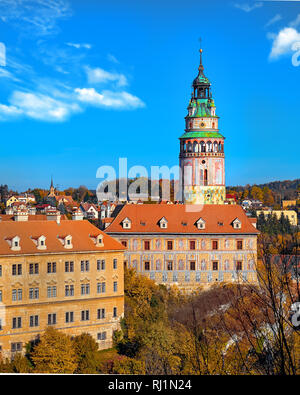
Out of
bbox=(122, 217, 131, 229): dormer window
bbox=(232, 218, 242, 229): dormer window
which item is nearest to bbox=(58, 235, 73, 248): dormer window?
bbox=(122, 217, 131, 229): dormer window

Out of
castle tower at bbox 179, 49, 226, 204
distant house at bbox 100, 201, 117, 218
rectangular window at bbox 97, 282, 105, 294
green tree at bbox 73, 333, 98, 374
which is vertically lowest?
green tree at bbox 73, 333, 98, 374

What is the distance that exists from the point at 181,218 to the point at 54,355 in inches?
554

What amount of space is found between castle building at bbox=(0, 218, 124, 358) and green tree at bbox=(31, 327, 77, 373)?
1.42 m

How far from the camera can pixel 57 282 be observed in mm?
22875

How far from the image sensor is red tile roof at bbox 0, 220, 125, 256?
74.1 feet

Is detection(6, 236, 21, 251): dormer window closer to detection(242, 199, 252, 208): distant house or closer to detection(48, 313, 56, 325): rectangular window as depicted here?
detection(48, 313, 56, 325): rectangular window

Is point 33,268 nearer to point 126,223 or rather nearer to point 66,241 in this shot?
point 66,241

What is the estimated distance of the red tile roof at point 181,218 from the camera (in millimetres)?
30828

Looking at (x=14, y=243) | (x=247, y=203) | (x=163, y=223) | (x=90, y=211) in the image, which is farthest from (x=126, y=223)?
(x=247, y=203)

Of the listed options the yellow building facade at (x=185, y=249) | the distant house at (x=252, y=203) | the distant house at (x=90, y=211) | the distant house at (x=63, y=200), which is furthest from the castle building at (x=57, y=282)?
the distant house at (x=252, y=203)

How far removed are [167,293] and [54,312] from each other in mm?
8072
